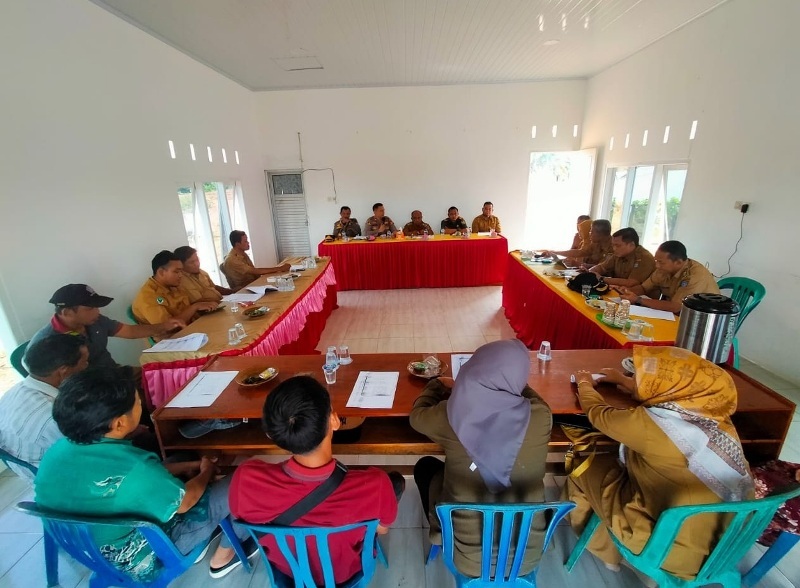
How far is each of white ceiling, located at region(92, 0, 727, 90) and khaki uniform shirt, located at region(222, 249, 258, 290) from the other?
2429mm

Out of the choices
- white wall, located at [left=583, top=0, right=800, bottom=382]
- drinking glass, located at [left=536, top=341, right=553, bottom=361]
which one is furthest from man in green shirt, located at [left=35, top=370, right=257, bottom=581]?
white wall, located at [left=583, top=0, right=800, bottom=382]

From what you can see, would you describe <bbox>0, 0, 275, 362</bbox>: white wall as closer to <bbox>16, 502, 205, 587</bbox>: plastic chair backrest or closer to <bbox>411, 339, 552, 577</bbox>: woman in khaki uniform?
<bbox>16, 502, 205, 587</bbox>: plastic chair backrest

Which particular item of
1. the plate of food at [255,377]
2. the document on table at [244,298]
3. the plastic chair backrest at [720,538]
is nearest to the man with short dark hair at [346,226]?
the document on table at [244,298]

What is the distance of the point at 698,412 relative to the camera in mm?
1257

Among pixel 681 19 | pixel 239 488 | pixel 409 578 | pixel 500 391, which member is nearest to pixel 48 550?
pixel 239 488

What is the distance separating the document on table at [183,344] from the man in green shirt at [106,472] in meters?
1.04

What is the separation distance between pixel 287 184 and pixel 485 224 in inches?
164

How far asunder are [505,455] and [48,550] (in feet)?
6.52

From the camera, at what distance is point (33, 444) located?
1.54 meters

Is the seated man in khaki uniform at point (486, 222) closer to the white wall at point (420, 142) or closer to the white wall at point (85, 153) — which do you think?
the white wall at point (420, 142)

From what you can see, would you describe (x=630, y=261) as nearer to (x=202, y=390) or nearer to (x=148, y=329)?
(x=202, y=390)

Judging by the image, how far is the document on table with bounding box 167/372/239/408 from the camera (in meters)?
1.71

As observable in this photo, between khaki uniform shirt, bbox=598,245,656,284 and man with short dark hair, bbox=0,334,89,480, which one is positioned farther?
khaki uniform shirt, bbox=598,245,656,284

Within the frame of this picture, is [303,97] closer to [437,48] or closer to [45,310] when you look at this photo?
[437,48]
